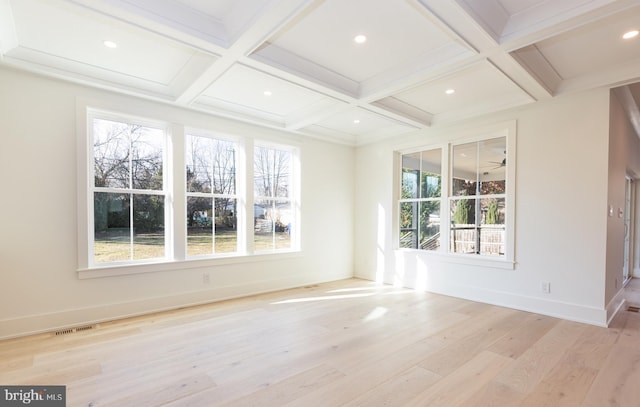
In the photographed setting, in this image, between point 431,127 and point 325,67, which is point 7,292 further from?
point 431,127

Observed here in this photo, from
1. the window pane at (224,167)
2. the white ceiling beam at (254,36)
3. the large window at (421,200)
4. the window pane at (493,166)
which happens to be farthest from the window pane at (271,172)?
the window pane at (493,166)

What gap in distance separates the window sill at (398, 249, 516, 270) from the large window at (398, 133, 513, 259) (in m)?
0.07

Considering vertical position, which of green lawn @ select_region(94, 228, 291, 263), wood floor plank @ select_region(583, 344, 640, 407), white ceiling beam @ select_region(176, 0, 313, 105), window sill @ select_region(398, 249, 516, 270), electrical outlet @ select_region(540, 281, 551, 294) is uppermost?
white ceiling beam @ select_region(176, 0, 313, 105)

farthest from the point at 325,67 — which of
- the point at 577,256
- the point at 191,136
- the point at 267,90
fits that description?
the point at 577,256

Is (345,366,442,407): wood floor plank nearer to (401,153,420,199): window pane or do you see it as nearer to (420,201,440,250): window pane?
(420,201,440,250): window pane

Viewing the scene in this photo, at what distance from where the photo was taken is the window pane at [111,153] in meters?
3.52

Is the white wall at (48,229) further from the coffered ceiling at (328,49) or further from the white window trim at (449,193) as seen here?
the white window trim at (449,193)

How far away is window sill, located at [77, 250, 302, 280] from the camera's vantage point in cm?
340

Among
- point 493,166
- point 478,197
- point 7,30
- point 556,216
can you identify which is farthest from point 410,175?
point 7,30

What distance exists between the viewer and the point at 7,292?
2.96 meters

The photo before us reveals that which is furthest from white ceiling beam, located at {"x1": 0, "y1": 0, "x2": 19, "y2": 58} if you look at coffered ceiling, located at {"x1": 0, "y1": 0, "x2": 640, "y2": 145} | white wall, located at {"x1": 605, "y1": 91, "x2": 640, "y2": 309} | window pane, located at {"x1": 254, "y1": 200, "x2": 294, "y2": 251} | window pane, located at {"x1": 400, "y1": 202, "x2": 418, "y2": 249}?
white wall, located at {"x1": 605, "y1": 91, "x2": 640, "y2": 309}

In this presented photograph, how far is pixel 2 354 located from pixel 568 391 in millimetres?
4293

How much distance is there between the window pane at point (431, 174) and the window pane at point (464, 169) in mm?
245

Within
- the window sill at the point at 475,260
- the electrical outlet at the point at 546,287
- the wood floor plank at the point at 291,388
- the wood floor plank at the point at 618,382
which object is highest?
the window sill at the point at 475,260
